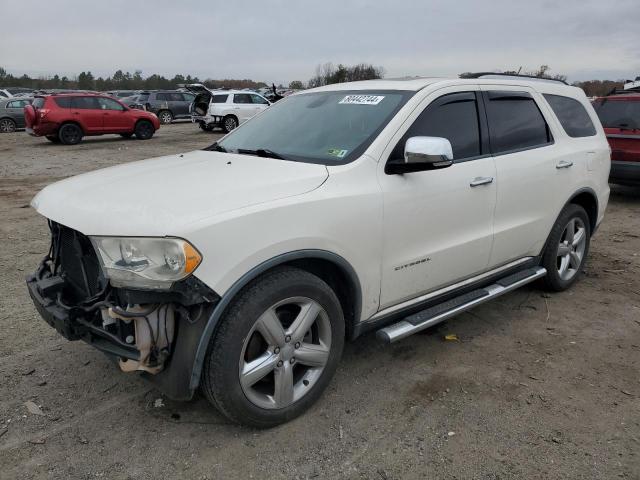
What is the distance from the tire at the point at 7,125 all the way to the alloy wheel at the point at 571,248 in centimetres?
2387

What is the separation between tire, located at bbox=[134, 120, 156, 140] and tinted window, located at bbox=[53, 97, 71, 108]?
2.41 m

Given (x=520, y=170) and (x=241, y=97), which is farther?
(x=241, y=97)

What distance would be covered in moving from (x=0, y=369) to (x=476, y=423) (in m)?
2.99

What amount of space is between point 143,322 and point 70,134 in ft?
57.9

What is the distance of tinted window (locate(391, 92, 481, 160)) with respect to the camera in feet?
10.9

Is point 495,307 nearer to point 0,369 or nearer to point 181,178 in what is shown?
point 181,178

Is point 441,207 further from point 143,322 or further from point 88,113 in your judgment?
point 88,113

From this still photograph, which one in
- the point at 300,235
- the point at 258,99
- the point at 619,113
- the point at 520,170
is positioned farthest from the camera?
the point at 258,99

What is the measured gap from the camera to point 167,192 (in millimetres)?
2629

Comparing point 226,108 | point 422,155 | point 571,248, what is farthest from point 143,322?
point 226,108

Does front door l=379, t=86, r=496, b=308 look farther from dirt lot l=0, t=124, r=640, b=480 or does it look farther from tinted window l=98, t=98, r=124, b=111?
tinted window l=98, t=98, r=124, b=111

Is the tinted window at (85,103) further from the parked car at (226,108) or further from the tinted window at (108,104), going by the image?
the parked car at (226,108)

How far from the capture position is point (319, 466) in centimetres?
255

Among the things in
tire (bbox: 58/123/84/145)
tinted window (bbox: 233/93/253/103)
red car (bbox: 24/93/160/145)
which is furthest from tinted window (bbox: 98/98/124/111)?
tinted window (bbox: 233/93/253/103)
